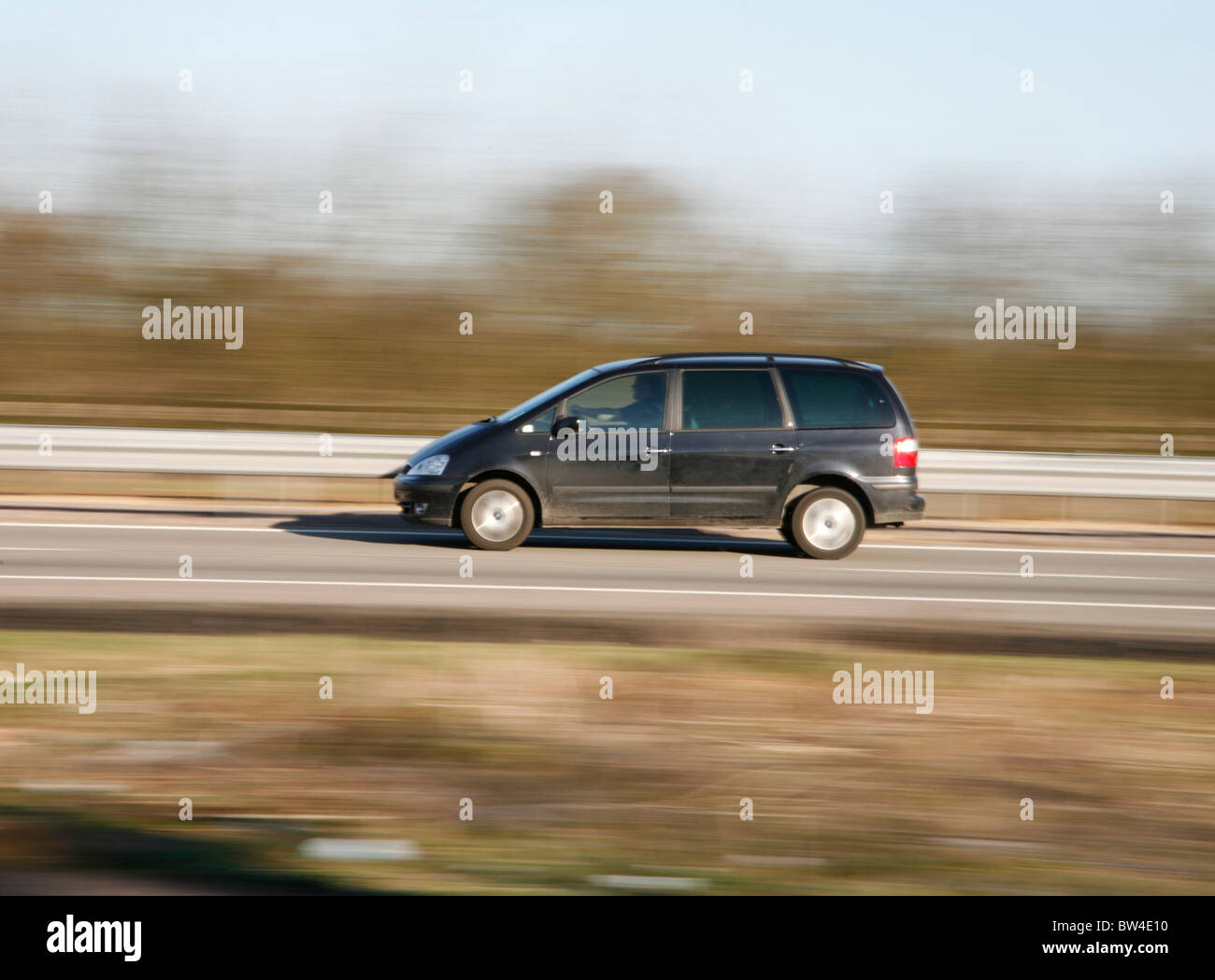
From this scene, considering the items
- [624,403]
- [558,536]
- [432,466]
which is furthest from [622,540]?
[432,466]

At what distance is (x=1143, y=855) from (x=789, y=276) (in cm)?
1796

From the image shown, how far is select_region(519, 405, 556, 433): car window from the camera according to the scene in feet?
36.8

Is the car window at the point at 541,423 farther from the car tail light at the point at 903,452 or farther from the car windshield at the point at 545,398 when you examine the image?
the car tail light at the point at 903,452

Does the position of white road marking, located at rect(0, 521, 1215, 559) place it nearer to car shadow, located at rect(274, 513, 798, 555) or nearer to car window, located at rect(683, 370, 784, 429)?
car shadow, located at rect(274, 513, 798, 555)

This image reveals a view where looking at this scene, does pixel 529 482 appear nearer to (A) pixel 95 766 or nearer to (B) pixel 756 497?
(B) pixel 756 497

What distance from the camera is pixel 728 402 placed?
1135cm

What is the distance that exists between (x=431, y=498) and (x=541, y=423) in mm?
1240

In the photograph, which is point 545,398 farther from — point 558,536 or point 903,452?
point 903,452

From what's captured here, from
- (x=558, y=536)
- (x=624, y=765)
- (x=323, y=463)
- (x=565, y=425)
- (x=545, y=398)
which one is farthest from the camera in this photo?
(x=323, y=463)

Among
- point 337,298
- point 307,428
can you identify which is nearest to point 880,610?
point 307,428

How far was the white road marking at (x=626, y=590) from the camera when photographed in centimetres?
940

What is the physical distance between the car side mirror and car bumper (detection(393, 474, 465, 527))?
1.00 m

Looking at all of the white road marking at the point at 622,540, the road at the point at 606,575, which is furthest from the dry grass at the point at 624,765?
the white road marking at the point at 622,540
